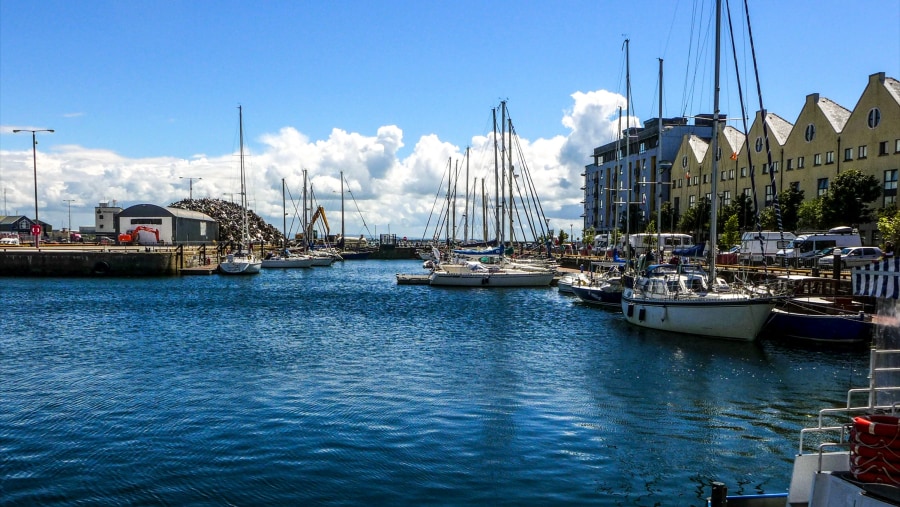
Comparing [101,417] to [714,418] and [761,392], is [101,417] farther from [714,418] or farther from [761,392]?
[761,392]

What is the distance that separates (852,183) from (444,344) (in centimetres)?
5031

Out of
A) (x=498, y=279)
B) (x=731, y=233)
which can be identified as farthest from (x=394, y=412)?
(x=731, y=233)

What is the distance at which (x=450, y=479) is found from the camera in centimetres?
1432

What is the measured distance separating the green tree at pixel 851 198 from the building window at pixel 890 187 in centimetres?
82

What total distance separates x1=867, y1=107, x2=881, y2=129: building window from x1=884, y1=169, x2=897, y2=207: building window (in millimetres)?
5160

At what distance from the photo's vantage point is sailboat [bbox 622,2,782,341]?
31.6 m

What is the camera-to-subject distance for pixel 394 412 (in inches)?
770

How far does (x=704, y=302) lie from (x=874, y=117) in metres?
46.6

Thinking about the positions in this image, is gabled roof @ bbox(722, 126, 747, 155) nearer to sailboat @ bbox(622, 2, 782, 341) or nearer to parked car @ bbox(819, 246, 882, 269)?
parked car @ bbox(819, 246, 882, 269)

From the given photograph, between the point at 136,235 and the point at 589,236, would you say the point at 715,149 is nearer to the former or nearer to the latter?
the point at 589,236

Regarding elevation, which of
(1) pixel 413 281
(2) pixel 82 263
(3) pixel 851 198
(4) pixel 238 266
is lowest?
(1) pixel 413 281

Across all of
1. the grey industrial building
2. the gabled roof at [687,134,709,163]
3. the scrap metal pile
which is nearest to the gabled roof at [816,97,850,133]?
the gabled roof at [687,134,709,163]

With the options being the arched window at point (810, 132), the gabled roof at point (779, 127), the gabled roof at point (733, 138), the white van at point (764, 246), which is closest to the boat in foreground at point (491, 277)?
the white van at point (764, 246)

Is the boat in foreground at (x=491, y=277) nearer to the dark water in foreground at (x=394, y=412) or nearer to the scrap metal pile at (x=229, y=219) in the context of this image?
the dark water in foreground at (x=394, y=412)
